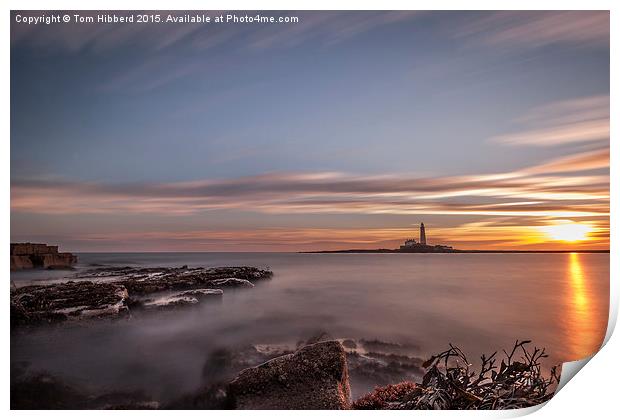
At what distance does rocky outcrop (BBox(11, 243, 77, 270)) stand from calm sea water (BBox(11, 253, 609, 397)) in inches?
1.7

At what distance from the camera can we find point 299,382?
2.17 metres

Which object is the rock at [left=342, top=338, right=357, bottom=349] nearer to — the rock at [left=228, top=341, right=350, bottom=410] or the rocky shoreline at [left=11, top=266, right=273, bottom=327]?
the rock at [left=228, top=341, right=350, bottom=410]

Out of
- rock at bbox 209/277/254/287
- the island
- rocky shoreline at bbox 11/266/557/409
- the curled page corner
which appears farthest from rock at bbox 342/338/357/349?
the curled page corner

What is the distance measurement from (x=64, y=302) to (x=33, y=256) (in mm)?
254

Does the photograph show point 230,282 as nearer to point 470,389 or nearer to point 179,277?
point 179,277

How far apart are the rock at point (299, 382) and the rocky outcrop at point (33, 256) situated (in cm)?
101

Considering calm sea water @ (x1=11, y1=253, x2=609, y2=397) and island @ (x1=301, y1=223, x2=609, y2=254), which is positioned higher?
island @ (x1=301, y1=223, x2=609, y2=254)

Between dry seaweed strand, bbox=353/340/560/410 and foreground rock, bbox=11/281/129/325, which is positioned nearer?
dry seaweed strand, bbox=353/340/560/410

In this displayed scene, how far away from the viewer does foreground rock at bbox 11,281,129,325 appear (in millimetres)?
2297

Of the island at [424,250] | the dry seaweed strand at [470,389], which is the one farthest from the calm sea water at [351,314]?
the dry seaweed strand at [470,389]

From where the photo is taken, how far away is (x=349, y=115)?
7.93 feet
